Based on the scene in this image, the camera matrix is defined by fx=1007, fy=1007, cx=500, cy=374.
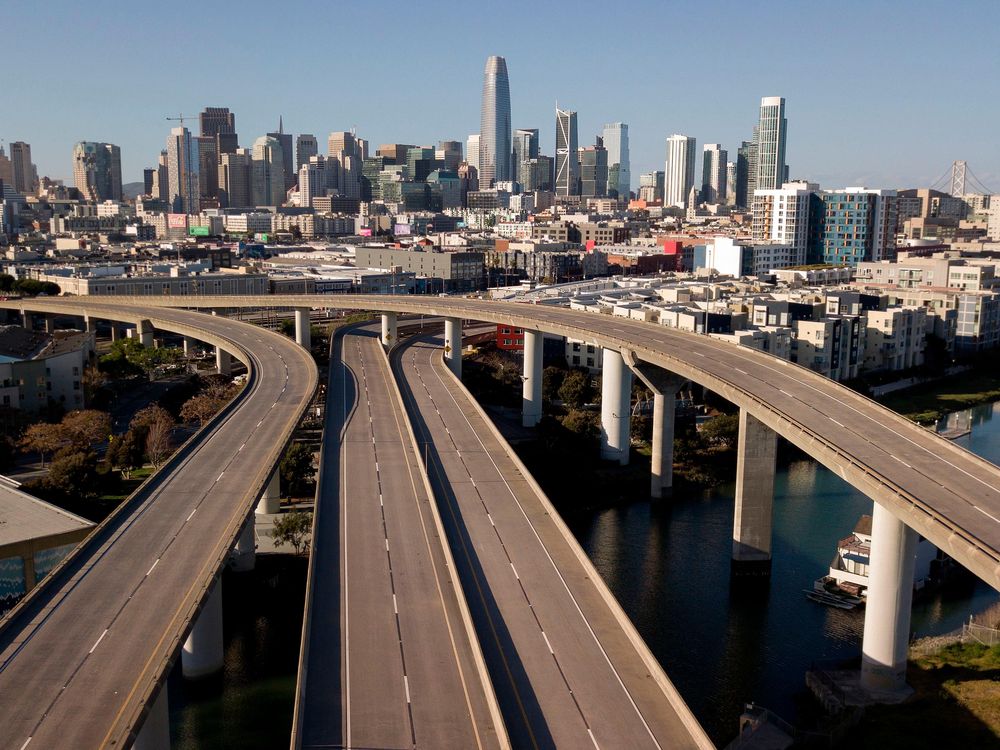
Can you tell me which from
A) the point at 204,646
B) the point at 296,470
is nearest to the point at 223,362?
the point at 296,470

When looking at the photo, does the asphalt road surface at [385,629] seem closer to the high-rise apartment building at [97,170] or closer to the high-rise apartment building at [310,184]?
the high-rise apartment building at [310,184]

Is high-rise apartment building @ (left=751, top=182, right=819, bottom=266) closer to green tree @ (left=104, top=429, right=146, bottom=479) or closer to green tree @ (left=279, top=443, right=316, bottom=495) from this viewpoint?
green tree @ (left=279, top=443, right=316, bottom=495)

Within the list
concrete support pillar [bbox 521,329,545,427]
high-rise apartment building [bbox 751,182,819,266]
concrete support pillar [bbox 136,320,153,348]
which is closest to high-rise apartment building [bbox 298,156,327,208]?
high-rise apartment building [bbox 751,182,819,266]

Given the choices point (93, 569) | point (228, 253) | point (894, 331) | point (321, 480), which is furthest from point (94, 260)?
point (93, 569)

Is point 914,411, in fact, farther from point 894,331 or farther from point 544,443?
point 544,443

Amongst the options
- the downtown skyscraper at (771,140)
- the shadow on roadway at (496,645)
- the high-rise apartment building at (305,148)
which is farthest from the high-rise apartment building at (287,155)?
the shadow on roadway at (496,645)

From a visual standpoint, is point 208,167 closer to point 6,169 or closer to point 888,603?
point 6,169

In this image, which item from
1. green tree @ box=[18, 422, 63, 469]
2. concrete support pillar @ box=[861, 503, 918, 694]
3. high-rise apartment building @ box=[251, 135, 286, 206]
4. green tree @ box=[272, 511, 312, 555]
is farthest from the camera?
high-rise apartment building @ box=[251, 135, 286, 206]
